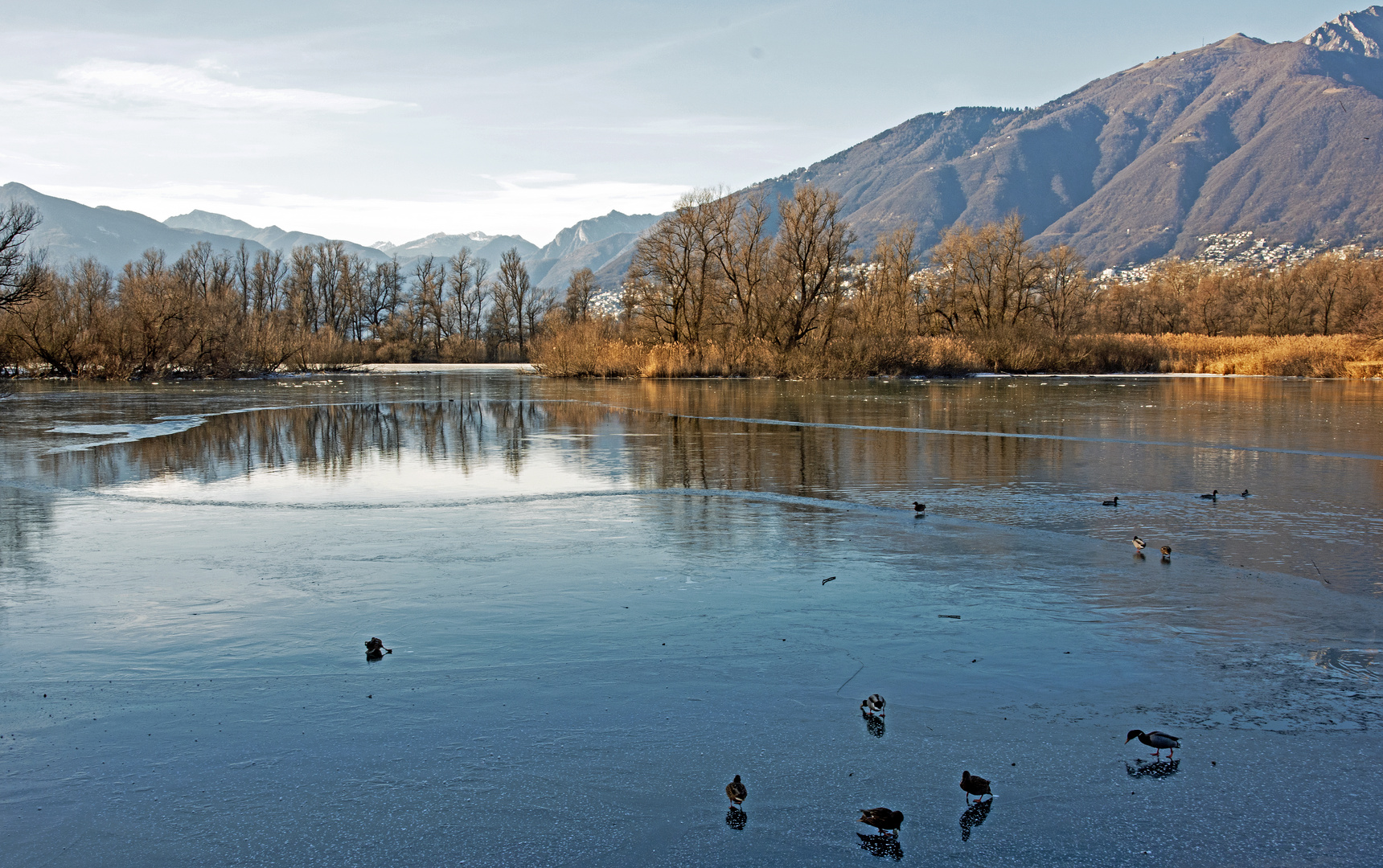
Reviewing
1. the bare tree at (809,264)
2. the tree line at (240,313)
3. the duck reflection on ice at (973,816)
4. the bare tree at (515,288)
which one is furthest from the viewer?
the bare tree at (515,288)

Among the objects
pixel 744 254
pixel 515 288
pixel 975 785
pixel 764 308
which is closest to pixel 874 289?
pixel 744 254

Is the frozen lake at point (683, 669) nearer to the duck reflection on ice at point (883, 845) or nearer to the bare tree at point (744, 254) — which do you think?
the duck reflection on ice at point (883, 845)

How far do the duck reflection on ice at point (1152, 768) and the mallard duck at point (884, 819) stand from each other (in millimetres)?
1214

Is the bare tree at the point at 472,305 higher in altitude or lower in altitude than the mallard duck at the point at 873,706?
higher

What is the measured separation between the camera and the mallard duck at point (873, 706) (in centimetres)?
470

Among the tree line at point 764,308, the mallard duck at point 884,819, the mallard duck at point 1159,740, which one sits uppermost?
the tree line at point 764,308

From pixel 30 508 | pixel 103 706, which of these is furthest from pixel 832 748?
pixel 30 508

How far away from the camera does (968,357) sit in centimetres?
4828

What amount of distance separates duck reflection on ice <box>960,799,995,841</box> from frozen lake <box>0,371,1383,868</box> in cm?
5

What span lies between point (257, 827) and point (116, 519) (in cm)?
765

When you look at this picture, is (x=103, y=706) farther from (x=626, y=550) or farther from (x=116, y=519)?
(x=116, y=519)

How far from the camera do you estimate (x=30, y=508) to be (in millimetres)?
10719

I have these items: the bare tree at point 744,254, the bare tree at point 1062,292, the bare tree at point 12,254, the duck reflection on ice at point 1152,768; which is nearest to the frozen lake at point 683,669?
the duck reflection on ice at point 1152,768

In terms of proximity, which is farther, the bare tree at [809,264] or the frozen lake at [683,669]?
the bare tree at [809,264]
